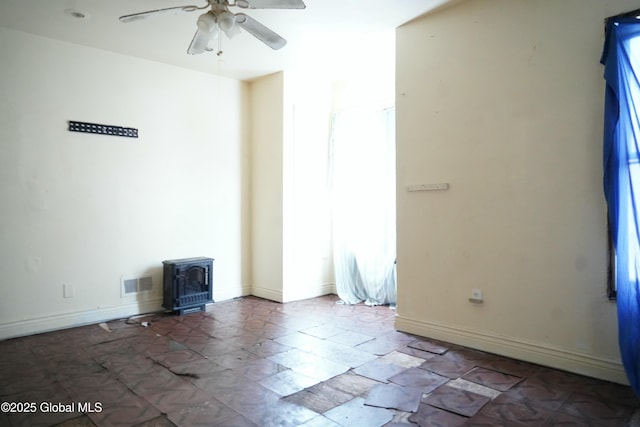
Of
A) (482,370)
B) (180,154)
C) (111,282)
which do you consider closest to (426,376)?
(482,370)

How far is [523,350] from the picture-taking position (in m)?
3.05

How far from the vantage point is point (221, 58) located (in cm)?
456

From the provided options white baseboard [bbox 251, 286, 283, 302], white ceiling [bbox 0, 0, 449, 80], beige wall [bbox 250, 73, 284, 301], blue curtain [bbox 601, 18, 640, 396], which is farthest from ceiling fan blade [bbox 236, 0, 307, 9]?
white baseboard [bbox 251, 286, 283, 302]

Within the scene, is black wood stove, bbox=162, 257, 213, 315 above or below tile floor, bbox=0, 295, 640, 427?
above

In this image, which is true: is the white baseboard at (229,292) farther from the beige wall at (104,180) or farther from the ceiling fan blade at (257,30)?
the ceiling fan blade at (257,30)

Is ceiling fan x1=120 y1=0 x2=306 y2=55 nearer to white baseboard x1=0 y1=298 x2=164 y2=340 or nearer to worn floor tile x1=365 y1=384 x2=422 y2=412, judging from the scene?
worn floor tile x1=365 y1=384 x2=422 y2=412

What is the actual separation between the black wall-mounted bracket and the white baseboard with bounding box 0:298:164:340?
1.89 meters

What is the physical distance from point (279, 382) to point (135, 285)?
2.55 metres

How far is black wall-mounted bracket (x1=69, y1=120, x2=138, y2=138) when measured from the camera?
407cm

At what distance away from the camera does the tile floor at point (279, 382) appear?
227 cm

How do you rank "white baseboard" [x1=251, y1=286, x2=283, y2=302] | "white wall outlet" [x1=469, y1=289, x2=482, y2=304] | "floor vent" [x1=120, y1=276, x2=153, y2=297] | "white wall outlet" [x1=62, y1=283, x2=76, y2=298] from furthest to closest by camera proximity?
"white baseboard" [x1=251, y1=286, x2=283, y2=302] → "floor vent" [x1=120, y1=276, x2=153, y2=297] → "white wall outlet" [x1=62, y1=283, x2=76, y2=298] → "white wall outlet" [x1=469, y1=289, x2=482, y2=304]

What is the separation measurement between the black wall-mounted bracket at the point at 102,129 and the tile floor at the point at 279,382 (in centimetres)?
204

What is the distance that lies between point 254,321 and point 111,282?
163cm

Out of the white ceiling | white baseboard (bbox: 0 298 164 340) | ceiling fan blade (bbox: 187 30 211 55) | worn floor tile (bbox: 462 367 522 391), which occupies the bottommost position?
worn floor tile (bbox: 462 367 522 391)
